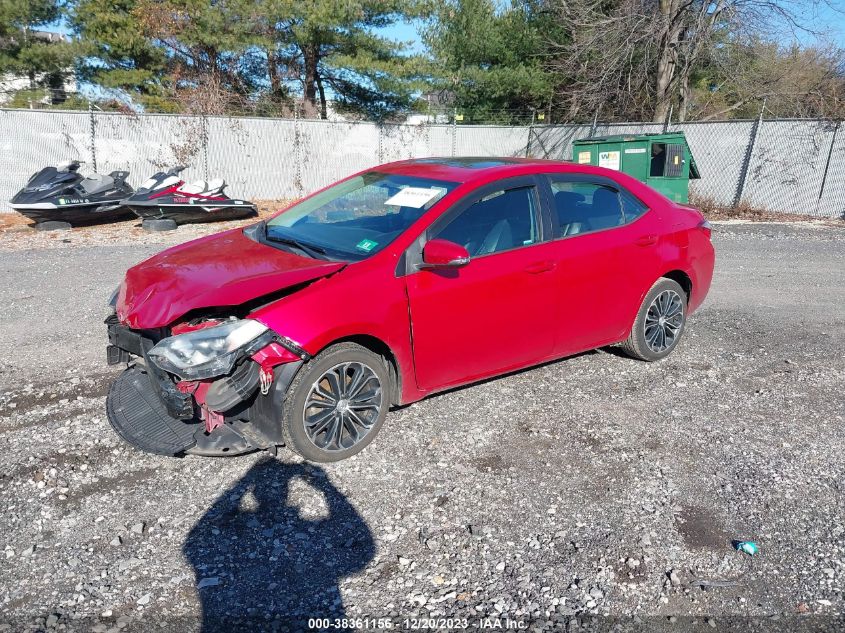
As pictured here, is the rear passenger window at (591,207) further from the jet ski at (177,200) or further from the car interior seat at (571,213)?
the jet ski at (177,200)

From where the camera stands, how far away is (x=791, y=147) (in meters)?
14.6

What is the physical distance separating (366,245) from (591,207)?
72.0 inches

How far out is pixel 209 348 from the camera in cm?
325

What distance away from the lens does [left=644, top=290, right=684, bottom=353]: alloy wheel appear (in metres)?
5.20

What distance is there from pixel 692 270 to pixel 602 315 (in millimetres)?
1123

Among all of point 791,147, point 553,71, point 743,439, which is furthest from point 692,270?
point 553,71

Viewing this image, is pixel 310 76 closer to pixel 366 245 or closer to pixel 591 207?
pixel 591 207

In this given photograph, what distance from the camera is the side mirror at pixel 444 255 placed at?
12.1 ft

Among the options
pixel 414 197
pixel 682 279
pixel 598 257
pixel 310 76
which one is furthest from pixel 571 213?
pixel 310 76

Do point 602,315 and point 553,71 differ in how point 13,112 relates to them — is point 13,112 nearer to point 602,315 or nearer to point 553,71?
point 602,315

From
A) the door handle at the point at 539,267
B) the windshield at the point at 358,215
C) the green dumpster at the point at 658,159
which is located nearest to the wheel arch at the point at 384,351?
the windshield at the point at 358,215

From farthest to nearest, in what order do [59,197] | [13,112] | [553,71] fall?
[553,71] → [13,112] → [59,197]

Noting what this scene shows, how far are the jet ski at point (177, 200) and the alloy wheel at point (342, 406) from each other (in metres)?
9.15

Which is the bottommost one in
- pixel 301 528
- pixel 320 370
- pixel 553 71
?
pixel 301 528
